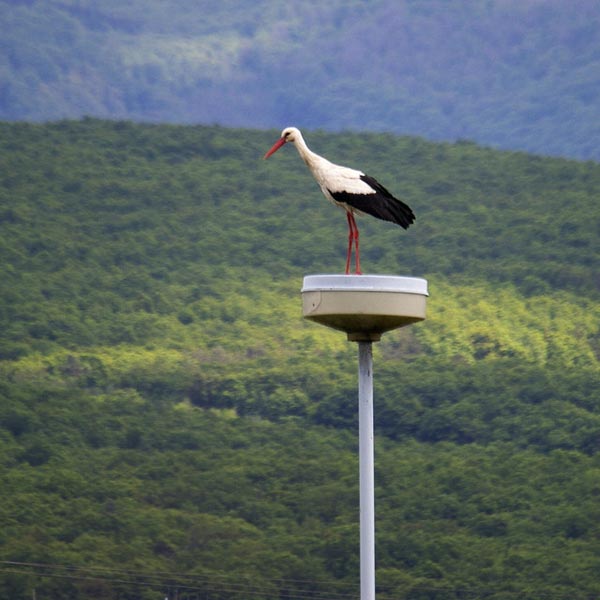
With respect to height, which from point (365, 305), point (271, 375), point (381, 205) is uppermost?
point (271, 375)

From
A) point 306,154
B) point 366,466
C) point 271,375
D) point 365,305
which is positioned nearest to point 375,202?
point 306,154

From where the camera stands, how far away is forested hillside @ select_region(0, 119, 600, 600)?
39.8m

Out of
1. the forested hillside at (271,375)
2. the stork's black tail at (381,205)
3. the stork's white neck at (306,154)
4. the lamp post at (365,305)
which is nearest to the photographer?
the lamp post at (365,305)

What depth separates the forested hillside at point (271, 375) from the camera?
131 ft

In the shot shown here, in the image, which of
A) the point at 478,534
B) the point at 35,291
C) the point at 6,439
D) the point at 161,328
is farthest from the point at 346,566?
the point at 35,291

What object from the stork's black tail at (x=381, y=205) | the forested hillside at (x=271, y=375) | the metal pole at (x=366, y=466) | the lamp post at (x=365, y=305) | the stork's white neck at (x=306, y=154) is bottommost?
the metal pole at (x=366, y=466)

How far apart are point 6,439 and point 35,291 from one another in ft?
47.7

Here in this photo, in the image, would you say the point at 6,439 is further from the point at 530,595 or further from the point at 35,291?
the point at 530,595

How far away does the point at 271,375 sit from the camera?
53.6 metres

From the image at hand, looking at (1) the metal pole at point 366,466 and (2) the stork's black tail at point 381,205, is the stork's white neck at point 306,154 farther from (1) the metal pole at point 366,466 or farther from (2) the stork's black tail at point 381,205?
(1) the metal pole at point 366,466

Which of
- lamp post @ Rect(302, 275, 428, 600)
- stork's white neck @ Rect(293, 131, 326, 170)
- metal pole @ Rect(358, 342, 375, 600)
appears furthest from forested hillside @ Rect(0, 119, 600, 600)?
lamp post @ Rect(302, 275, 428, 600)

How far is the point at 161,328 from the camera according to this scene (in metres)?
59.2

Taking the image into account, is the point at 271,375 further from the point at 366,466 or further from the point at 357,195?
the point at 366,466

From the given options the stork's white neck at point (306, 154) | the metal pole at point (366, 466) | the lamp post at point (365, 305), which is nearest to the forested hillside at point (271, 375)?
the metal pole at point (366, 466)
